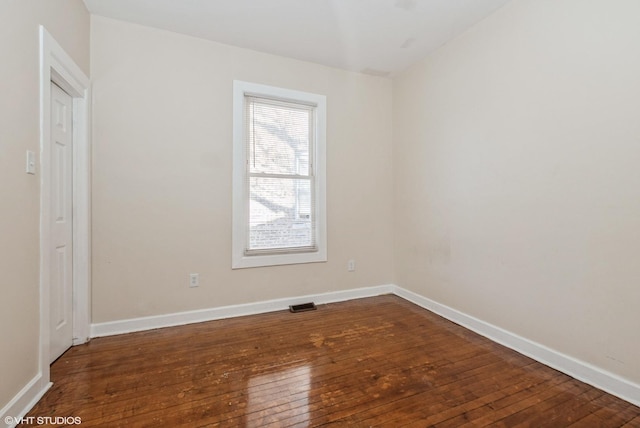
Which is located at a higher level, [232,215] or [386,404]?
[232,215]

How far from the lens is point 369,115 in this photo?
364cm

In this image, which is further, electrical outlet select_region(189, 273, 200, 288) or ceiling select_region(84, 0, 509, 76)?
electrical outlet select_region(189, 273, 200, 288)

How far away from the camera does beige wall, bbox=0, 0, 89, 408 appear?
4.75ft

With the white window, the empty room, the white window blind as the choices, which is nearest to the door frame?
the empty room

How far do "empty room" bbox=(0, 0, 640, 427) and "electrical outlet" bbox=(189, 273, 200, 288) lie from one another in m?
0.04

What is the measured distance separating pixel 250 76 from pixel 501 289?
317 centimetres

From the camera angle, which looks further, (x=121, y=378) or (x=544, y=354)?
(x=544, y=354)

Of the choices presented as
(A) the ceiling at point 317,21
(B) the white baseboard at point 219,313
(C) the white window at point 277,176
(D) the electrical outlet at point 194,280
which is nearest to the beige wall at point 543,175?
(A) the ceiling at point 317,21

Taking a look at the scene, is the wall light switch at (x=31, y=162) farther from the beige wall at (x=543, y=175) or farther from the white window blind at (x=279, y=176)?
the beige wall at (x=543, y=175)

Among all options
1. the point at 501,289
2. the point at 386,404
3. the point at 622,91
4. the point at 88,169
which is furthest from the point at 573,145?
the point at 88,169

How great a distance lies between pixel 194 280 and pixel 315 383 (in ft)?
5.36

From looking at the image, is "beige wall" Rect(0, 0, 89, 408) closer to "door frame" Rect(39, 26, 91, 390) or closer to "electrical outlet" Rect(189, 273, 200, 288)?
"door frame" Rect(39, 26, 91, 390)

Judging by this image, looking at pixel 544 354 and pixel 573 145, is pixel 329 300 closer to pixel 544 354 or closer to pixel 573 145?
pixel 544 354

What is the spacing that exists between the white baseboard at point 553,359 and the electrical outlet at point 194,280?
2.53 metres
